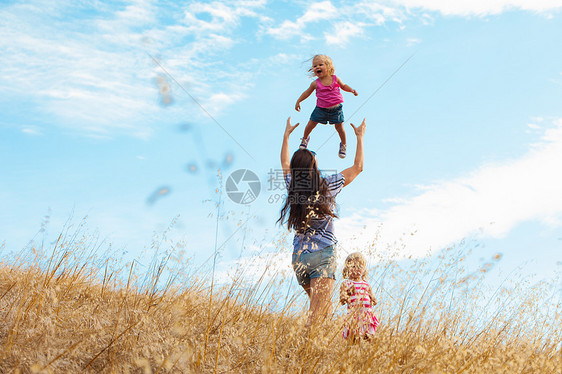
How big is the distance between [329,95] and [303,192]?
3005 mm

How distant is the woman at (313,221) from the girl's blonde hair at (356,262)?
305mm

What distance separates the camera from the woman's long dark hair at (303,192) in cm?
370

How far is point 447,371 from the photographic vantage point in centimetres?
268

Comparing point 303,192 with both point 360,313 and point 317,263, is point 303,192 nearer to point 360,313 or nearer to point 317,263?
point 317,263

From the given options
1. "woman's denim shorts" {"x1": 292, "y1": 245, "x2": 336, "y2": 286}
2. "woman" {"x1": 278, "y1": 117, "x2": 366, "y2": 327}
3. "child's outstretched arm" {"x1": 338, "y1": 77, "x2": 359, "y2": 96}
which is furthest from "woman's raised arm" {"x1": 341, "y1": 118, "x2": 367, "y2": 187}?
"child's outstretched arm" {"x1": 338, "y1": 77, "x2": 359, "y2": 96}

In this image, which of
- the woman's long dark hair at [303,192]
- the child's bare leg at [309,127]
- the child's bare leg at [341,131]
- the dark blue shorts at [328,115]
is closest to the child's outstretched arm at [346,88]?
the dark blue shorts at [328,115]

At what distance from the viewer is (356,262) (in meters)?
3.74

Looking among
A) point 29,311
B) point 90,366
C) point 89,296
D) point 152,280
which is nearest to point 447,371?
point 90,366

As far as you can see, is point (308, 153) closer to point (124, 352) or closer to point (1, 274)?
point (124, 352)

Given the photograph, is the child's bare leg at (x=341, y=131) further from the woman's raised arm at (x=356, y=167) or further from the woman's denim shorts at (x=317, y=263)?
the woman's denim shorts at (x=317, y=263)

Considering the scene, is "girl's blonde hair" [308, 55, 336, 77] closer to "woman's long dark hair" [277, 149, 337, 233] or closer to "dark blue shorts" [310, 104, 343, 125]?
"dark blue shorts" [310, 104, 343, 125]

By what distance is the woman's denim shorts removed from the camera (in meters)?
3.43

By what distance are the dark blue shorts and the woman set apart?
7.74ft

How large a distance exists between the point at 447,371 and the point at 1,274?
4670mm
